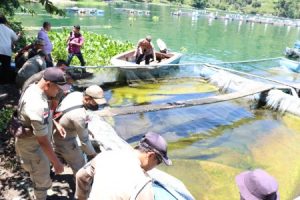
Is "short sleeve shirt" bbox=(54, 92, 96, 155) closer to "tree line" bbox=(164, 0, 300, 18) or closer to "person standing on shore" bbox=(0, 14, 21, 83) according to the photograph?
"person standing on shore" bbox=(0, 14, 21, 83)

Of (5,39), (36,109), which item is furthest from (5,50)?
(36,109)

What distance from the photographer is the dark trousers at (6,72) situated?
9.12 metres

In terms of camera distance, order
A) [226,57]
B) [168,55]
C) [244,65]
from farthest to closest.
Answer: [226,57]
[244,65]
[168,55]

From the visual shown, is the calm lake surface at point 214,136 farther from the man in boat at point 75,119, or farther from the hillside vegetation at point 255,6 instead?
the hillside vegetation at point 255,6

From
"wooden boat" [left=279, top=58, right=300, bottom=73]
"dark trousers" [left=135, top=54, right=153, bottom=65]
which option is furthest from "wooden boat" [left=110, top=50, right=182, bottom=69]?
"wooden boat" [left=279, top=58, right=300, bottom=73]

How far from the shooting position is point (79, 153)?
5102mm

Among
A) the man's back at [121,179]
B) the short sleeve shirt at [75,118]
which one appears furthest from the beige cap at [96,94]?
the man's back at [121,179]

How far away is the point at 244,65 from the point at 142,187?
729 inches

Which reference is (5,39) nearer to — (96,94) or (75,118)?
(75,118)

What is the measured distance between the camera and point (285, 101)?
Answer: 12.2 meters

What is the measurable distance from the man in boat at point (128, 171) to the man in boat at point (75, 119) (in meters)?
1.53

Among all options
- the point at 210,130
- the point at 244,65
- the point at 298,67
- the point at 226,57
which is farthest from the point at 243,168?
the point at 226,57

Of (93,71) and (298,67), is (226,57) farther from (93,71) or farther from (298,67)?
(93,71)

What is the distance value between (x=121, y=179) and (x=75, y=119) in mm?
2021
